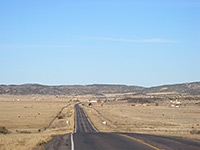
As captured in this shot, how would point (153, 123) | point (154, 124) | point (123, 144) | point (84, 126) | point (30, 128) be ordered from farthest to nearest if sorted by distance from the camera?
point (153, 123) < point (154, 124) < point (84, 126) < point (30, 128) < point (123, 144)

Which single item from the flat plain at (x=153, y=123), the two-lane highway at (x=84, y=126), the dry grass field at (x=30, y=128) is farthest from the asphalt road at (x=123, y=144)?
the two-lane highway at (x=84, y=126)

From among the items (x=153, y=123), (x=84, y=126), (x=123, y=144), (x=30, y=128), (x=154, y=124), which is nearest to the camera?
(x=123, y=144)

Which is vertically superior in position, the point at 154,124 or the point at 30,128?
the point at 154,124

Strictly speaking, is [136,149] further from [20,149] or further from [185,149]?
[20,149]

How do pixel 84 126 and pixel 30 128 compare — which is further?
pixel 84 126

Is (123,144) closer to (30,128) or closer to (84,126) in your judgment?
(84,126)

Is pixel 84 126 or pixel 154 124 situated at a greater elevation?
pixel 154 124

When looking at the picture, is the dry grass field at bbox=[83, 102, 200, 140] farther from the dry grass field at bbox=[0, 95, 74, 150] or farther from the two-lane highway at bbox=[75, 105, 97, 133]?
the dry grass field at bbox=[0, 95, 74, 150]

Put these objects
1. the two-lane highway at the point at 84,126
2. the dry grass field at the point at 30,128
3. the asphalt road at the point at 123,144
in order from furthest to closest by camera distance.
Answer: the two-lane highway at the point at 84,126 → the dry grass field at the point at 30,128 → the asphalt road at the point at 123,144

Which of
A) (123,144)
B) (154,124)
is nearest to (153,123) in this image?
(154,124)

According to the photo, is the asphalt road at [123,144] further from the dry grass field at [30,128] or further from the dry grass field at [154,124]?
the dry grass field at [154,124]

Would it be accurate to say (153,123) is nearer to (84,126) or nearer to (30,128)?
(84,126)

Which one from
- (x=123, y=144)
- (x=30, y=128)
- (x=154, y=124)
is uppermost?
(x=123, y=144)

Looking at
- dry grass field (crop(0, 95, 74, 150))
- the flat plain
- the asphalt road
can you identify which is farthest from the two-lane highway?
the asphalt road
